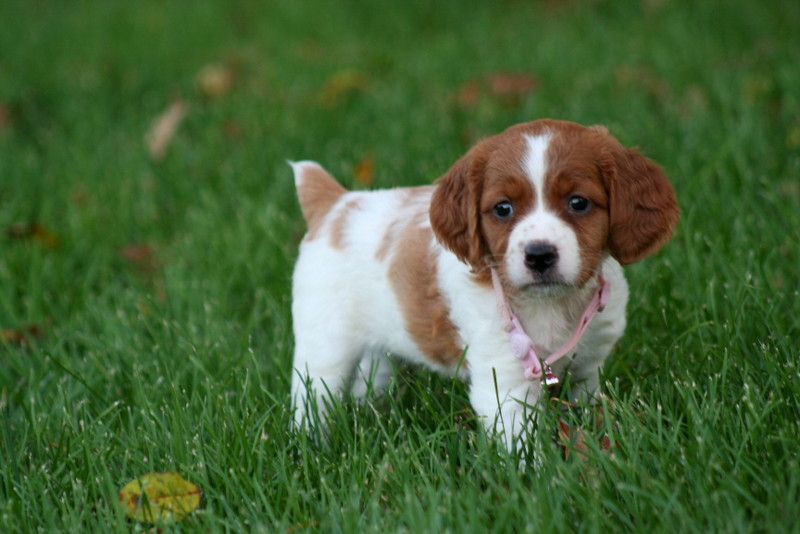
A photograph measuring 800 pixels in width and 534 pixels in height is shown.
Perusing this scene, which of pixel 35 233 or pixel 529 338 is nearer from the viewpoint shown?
pixel 529 338

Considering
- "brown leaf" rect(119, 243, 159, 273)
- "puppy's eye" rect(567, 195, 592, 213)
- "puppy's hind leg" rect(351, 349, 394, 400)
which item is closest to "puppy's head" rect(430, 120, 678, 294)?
"puppy's eye" rect(567, 195, 592, 213)

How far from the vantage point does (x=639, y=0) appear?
9.16 metres

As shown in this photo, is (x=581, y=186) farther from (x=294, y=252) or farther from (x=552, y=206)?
(x=294, y=252)

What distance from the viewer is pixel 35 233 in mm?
5684

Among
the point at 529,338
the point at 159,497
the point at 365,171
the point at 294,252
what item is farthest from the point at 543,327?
the point at 365,171

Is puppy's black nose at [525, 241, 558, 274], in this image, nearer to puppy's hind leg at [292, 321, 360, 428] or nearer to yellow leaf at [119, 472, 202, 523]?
puppy's hind leg at [292, 321, 360, 428]

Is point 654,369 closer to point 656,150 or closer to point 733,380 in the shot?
point 733,380

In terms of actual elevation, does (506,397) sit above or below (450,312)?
below

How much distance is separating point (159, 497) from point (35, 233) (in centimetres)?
310

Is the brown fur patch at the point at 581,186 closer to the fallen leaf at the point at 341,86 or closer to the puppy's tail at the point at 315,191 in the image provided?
the puppy's tail at the point at 315,191

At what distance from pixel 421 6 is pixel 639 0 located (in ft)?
7.42

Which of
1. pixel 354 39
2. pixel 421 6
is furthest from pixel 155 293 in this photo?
pixel 421 6

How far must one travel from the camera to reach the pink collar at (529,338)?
317cm

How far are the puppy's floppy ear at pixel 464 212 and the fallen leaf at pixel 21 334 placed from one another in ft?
8.05
